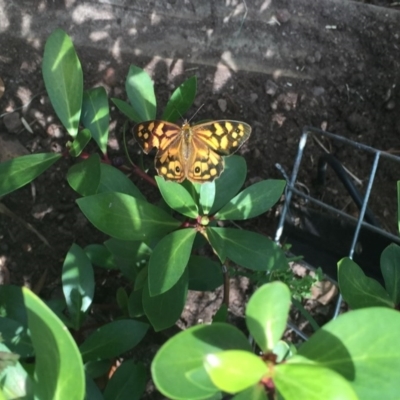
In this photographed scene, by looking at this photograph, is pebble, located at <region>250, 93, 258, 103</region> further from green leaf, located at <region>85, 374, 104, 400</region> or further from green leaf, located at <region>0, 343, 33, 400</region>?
green leaf, located at <region>0, 343, 33, 400</region>

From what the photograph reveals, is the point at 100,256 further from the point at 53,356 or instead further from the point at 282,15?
the point at 282,15

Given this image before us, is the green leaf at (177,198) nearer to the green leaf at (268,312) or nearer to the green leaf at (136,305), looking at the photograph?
the green leaf at (136,305)

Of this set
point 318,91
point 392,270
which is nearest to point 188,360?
point 392,270

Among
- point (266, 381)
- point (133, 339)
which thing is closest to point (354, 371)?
point (266, 381)

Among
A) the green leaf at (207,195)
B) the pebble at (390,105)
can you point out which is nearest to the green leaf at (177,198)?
the green leaf at (207,195)

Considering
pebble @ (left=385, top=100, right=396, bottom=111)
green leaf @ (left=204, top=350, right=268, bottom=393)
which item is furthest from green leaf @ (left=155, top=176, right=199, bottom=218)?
pebble @ (left=385, top=100, right=396, bottom=111)

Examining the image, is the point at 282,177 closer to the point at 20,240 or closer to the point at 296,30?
the point at 296,30

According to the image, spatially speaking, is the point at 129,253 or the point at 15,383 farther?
the point at 129,253
